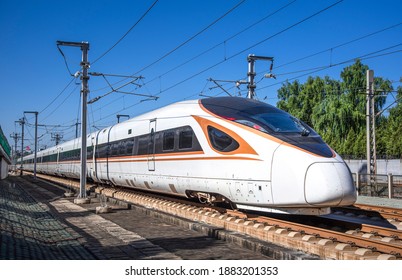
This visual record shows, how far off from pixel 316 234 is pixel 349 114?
4484 cm

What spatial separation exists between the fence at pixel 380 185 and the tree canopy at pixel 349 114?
2770cm

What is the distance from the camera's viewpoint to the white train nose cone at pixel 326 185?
7930 mm

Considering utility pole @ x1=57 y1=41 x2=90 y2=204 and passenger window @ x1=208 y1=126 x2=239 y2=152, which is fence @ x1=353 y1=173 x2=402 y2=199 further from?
utility pole @ x1=57 y1=41 x2=90 y2=204

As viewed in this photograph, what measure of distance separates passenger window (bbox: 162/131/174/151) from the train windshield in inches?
67.3

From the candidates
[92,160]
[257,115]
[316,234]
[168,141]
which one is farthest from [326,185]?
[92,160]

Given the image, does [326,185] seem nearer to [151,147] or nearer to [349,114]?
[151,147]

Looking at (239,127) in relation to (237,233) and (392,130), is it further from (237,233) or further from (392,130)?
(392,130)

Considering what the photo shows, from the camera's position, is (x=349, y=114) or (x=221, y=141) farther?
(x=349, y=114)

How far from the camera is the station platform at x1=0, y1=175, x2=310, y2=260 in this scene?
7148mm

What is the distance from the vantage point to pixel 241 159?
9.31 metres

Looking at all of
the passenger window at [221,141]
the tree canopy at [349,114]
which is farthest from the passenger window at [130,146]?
the tree canopy at [349,114]

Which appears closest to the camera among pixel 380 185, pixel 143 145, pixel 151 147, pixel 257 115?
pixel 257 115

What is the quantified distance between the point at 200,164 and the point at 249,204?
6.30ft

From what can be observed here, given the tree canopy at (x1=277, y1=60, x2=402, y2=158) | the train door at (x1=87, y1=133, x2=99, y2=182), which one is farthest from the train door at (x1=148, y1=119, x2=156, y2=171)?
the tree canopy at (x1=277, y1=60, x2=402, y2=158)
